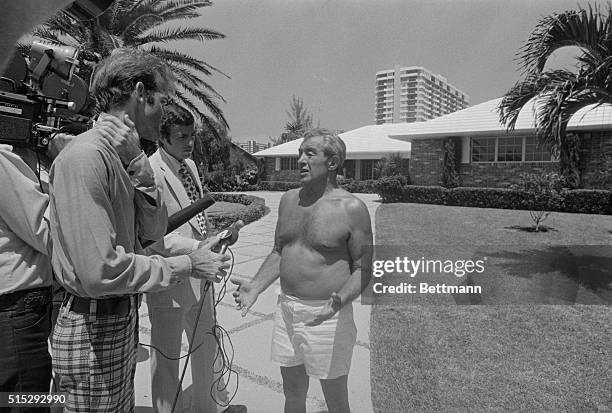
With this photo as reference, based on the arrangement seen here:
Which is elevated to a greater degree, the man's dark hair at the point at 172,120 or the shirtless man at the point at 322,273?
the man's dark hair at the point at 172,120

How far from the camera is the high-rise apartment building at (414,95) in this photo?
122 feet

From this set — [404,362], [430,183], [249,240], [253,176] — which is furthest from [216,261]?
[253,176]

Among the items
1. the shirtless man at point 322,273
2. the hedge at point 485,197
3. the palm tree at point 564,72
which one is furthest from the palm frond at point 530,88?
the hedge at point 485,197

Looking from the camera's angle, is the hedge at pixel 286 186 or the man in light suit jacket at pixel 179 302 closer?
the man in light suit jacket at pixel 179 302

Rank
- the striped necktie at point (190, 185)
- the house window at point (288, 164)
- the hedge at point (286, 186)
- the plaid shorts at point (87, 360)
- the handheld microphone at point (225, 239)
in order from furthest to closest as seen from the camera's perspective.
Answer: the house window at point (288, 164) < the hedge at point (286, 186) < the striped necktie at point (190, 185) < the handheld microphone at point (225, 239) < the plaid shorts at point (87, 360)

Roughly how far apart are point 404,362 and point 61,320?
2782mm

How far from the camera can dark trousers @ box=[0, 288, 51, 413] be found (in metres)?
1.66

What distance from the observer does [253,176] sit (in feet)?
94.3

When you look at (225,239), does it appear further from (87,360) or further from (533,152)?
(533,152)

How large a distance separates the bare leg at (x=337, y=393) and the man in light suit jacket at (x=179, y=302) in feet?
2.53

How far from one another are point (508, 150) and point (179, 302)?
60.9 feet

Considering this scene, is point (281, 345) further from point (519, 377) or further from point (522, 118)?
point (522, 118)

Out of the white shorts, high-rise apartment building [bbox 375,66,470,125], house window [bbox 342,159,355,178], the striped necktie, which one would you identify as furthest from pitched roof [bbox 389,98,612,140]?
the white shorts

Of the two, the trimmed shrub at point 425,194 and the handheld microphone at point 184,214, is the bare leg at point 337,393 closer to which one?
the handheld microphone at point 184,214
